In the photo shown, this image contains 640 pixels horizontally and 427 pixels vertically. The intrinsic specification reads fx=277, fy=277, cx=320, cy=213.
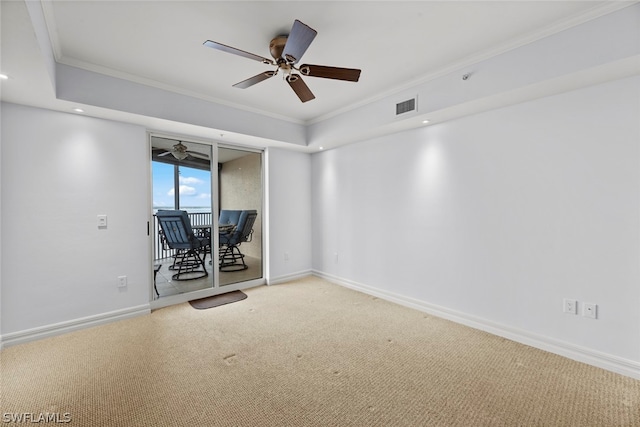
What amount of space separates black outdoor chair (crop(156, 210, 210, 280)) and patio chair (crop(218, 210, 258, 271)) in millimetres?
287

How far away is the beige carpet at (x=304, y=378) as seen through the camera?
168 cm

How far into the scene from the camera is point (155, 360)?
90.0 inches

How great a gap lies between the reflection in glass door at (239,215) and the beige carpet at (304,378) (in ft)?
4.77

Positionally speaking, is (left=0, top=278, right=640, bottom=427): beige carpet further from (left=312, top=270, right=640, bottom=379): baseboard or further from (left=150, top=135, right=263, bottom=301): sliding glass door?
(left=150, top=135, right=263, bottom=301): sliding glass door

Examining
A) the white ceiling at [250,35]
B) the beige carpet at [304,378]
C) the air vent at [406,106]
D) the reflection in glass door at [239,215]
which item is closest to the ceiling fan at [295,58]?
the white ceiling at [250,35]

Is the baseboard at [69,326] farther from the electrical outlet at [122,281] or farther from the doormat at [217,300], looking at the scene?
the doormat at [217,300]

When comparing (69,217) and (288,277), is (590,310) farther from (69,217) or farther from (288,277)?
(69,217)

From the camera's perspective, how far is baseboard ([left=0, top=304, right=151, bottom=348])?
2533 millimetres

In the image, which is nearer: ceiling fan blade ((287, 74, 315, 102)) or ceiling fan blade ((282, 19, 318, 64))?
ceiling fan blade ((282, 19, 318, 64))

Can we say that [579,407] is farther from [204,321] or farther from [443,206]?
[204,321]

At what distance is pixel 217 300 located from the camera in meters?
3.74

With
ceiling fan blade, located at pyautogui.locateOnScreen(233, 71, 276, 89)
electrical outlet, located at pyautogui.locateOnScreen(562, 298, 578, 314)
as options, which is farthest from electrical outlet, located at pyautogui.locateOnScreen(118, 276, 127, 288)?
electrical outlet, located at pyautogui.locateOnScreen(562, 298, 578, 314)

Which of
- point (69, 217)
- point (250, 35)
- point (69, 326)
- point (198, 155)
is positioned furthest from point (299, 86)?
point (69, 326)

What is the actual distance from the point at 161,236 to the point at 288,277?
6.63 ft
